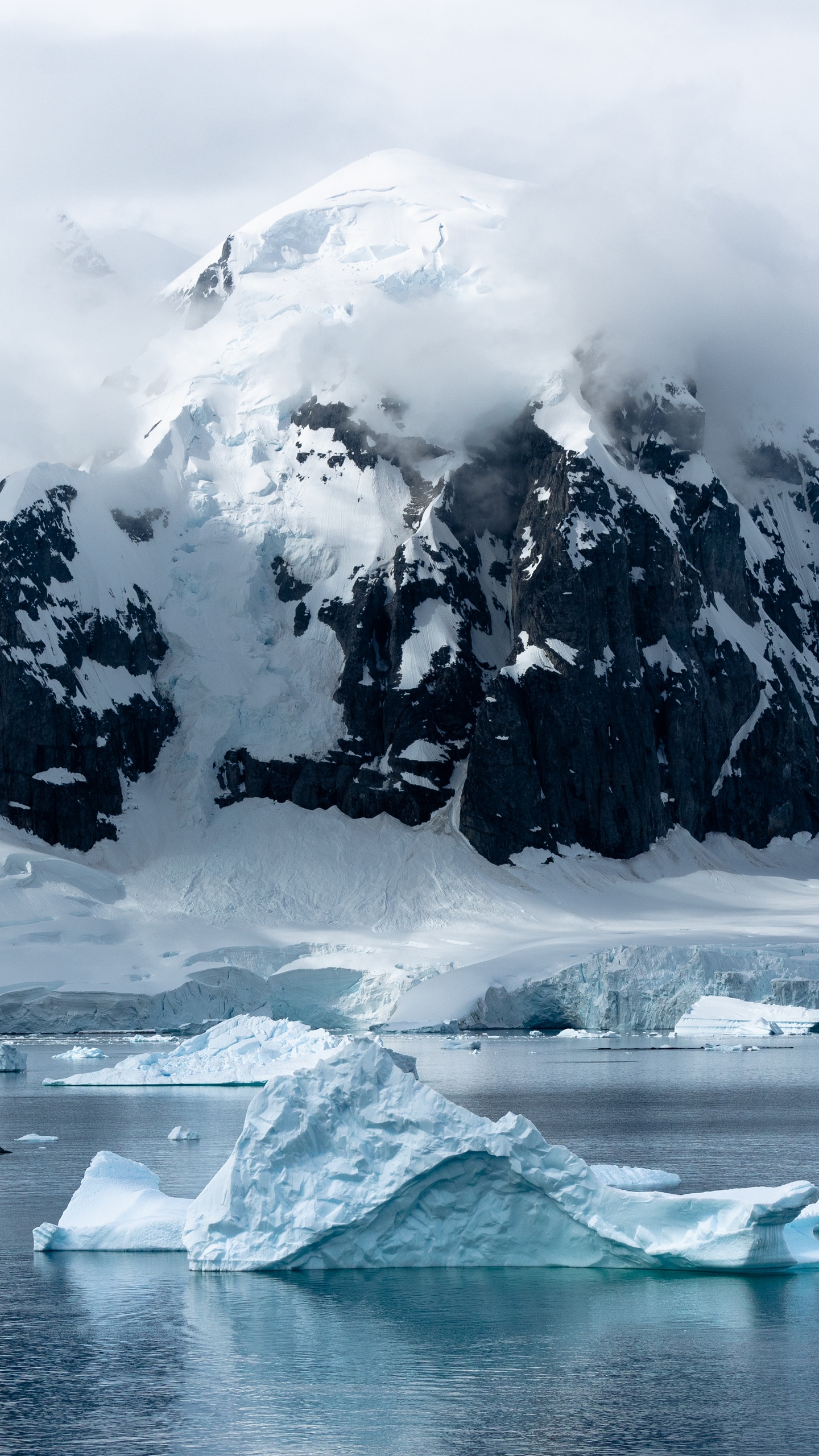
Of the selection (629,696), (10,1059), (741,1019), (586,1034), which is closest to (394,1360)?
(10,1059)

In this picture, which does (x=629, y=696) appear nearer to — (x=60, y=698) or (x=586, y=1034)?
(x=586, y=1034)

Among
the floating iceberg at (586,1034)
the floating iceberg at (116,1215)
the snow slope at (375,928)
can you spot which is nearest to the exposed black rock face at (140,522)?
the snow slope at (375,928)

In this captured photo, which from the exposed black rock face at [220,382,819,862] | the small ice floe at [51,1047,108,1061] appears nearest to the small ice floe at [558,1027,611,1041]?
the exposed black rock face at [220,382,819,862]

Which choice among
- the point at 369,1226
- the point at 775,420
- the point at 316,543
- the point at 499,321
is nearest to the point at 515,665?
the point at 316,543

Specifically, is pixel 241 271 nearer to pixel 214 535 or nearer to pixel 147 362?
pixel 147 362

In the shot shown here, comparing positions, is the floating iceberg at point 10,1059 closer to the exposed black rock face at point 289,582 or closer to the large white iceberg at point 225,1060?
A: the large white iceberg at point 225,1060

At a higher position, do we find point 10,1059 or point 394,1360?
point 10,1059
